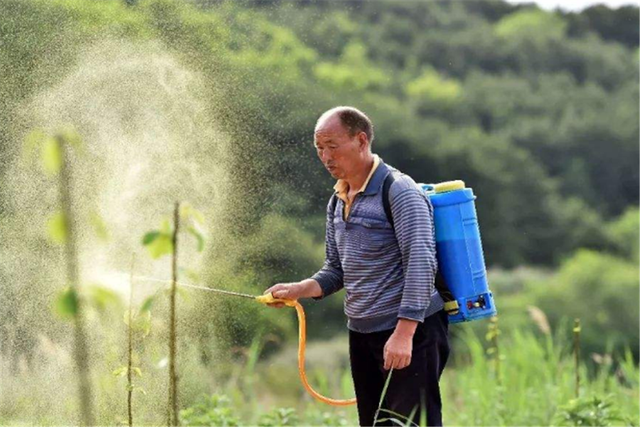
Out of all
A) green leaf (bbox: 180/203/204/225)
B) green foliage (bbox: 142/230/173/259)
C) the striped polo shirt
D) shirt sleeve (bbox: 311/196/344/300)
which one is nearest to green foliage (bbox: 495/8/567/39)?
shirt sleeve (bbox: 311/196/344/300)

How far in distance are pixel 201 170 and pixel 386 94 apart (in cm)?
2064

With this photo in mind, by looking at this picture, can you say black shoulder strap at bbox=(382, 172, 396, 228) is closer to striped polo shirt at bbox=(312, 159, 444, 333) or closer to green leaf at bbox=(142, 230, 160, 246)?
striped polo shirt at bbox=(312, 159, 444, 333)

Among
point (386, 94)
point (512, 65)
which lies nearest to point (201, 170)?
point (386, 94)

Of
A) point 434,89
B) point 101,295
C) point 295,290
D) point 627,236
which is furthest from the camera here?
point 434,89

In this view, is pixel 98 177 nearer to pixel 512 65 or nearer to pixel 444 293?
pixel 444 293

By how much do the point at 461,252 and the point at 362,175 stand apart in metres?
0.38

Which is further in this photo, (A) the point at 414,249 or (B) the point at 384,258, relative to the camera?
(B) the point at 384,258

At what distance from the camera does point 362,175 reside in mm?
3502

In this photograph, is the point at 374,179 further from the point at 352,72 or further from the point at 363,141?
the point at 352,72

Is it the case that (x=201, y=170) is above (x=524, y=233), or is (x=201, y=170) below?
below

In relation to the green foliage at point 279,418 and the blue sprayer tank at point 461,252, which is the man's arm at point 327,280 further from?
the green foliage at point 279,418

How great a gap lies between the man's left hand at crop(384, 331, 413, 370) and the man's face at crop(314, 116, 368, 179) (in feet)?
1.74

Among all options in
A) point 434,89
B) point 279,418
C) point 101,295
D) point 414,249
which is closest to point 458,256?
point 414,249

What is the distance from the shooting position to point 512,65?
99.0 feet
